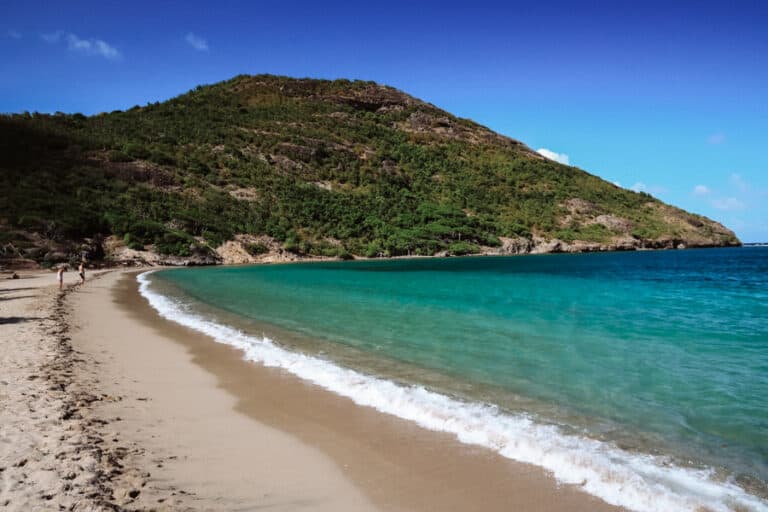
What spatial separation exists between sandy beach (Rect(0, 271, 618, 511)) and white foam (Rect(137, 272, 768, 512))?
0.73ft

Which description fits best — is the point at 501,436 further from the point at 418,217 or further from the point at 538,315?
the point at 418,217

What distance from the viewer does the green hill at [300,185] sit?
5325cm

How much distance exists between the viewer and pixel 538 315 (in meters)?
16.3

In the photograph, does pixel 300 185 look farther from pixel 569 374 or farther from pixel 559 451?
pixel 559 451

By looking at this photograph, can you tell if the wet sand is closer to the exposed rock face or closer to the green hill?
the green hill

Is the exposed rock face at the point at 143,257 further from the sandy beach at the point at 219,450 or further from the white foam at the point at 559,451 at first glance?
the white foam at the point at 559,451

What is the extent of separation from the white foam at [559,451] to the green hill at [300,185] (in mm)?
44777

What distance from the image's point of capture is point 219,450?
5.29 m

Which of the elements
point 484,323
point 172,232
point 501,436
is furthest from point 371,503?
point 172,232

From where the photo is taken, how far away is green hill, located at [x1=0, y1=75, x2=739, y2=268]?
53250 mm

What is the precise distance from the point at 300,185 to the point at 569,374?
73941 millimetres

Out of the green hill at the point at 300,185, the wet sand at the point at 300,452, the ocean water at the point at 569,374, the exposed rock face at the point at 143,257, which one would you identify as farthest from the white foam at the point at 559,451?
the exposed rock face at the point at 143,257

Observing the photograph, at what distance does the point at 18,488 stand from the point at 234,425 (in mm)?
2477

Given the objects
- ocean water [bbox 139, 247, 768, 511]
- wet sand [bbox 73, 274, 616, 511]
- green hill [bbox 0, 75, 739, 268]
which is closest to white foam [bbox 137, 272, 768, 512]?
ocean water [bbox 139, 247, 768, 511]
